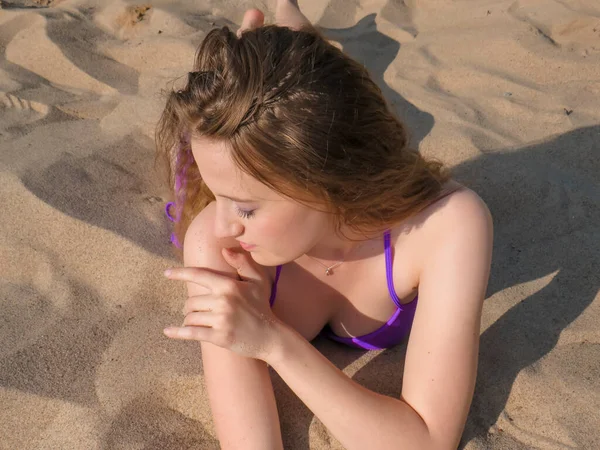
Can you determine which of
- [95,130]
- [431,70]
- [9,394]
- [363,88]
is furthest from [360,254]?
[431,70]

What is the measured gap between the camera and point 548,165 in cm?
253

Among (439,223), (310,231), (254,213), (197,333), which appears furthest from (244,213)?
(439,223)

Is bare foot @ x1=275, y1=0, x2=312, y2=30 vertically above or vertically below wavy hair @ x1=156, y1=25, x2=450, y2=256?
below

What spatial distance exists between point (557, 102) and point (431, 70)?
0.64 metres

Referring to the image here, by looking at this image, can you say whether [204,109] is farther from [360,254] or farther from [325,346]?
[325,346]

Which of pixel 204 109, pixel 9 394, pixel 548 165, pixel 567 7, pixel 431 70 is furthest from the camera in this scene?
pixel 567 7

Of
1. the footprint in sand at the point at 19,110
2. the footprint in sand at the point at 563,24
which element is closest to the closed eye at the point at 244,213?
the footprint in sand at the point at 19,110

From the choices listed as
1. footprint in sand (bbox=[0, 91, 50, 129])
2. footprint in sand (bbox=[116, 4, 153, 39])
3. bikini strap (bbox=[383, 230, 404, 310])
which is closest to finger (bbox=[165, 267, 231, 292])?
bikini strap (bbox=[383, 230, 404, 310])

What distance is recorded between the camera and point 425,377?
5.07 feet

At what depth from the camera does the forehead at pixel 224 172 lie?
4.64 feet

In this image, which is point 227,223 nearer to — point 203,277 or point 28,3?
point 203,277

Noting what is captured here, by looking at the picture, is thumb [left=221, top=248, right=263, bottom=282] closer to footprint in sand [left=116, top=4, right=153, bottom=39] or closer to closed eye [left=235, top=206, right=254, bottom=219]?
closed eye [left=235, top=206, right=254, bottom=219]

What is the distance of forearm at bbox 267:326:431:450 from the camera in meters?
1.51

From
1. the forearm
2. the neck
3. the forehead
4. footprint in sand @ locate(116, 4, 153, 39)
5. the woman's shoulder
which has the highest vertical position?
the forehead
